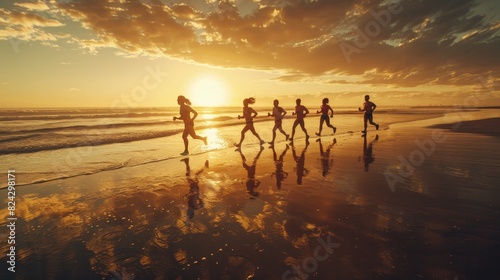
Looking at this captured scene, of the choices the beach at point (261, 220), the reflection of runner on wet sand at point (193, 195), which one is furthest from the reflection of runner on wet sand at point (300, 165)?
the reflection of runner on wet sand at point (193, 195)

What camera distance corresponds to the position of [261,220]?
15.1 ft

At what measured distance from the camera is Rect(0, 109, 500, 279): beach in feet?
10.6

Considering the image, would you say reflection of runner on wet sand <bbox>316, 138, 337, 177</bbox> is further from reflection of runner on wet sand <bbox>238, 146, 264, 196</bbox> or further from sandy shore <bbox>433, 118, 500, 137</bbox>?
sandy shore <bbox>433, 118, 500, 137</bbox>

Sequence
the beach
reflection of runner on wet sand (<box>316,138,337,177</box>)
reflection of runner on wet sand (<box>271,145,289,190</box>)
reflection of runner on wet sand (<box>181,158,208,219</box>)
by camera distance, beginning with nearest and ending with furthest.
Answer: the beach
reflection of runner on wet sand (<box>181,158,208,219</box>)
reflection of runner on wet sand (<box>271,145,289,190</box>)
reflection of runner on wet sand (<box>316,138,337,177</box>)

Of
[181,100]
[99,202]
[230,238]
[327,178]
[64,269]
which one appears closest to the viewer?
[64,269]

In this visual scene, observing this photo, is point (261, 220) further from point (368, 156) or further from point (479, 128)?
point (479, 128)

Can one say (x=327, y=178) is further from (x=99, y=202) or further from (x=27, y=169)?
(x=27, y=169)

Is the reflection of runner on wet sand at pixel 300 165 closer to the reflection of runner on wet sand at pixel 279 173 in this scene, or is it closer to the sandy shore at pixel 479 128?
the reflection of runner on wet sand at pixel 279 173

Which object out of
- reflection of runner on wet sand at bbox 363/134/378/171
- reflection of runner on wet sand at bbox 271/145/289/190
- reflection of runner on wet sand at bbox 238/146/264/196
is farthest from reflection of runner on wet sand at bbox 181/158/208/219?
reflection of runner on wet sand at bbox 363/134/378/171

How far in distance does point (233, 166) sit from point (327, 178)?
3537 millimetres

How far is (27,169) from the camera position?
9.24 metres

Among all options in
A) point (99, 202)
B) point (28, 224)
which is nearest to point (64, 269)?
point (28, 224)

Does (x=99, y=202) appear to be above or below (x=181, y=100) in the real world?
below

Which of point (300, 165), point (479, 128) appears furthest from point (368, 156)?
point (479, 128)
